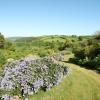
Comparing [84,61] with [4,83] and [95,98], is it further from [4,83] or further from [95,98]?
[4,83]

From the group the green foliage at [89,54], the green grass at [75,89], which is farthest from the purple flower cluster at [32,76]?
the green foliage at [89,54]

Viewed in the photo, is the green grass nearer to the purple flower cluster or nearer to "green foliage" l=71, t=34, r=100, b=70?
the purple flower cluster

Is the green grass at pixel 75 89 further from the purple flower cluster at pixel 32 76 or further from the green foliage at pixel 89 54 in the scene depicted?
the green foliage at pixel 89 54

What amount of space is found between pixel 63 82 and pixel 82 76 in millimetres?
1594

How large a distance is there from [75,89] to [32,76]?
2456mm

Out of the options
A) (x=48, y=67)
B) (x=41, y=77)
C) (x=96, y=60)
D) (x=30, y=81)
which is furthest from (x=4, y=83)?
(x=96, y=60)

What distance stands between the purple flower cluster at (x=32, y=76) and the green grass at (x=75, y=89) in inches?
13.2

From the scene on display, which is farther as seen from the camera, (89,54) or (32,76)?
(89,54)

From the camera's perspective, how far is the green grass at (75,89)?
1009 cm

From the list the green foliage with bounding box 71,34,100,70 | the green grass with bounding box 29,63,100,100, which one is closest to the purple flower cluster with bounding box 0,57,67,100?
the green grass with bounding box 29,63,100,100

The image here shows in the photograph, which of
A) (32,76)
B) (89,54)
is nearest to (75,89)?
(32,76)

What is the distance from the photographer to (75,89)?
35.4ft

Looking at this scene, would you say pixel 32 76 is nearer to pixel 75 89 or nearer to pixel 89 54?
pixel 75 89

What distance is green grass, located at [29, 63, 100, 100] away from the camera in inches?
397
